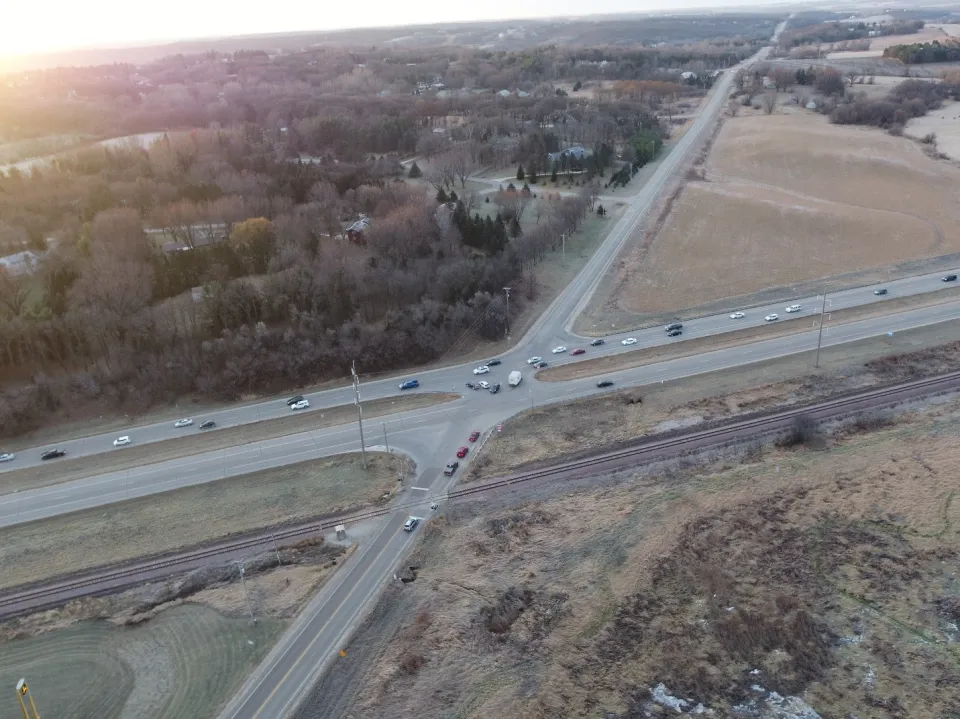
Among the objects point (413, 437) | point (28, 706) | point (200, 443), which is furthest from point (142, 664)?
point (413, 437)

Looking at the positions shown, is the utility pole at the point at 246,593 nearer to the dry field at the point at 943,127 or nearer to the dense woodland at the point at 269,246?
the dense woodland at the point at 269,246

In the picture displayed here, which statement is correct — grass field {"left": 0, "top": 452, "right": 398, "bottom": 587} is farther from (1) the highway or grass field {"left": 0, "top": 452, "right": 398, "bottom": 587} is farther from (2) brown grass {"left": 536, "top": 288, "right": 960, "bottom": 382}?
(2) brown grass {"left": 536, "top": 288, "right": 960, "bottom": 382}

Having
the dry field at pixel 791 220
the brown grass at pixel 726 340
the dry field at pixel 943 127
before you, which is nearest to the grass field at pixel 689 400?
the brown grass at pixel 726 340

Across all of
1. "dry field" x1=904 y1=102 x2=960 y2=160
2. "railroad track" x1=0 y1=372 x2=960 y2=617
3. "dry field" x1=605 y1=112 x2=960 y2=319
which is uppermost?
"dry field" x1=904 y1=102 x2=960 y2=160

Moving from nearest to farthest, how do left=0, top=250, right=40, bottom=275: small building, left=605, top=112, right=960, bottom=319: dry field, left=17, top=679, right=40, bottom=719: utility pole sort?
left=17, top=679, right=40, bottom=719: utility pole → left=0, top=250, right=40, bottom=275: small building → left=605, top=112, right=960, bottom=319: dry field

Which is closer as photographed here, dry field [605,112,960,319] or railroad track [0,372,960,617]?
railroad track [0,372,960,617]

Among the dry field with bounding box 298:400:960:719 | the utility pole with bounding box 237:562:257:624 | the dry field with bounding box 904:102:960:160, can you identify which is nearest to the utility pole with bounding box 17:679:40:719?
the utility pole with bounding box 237:562:257:624
